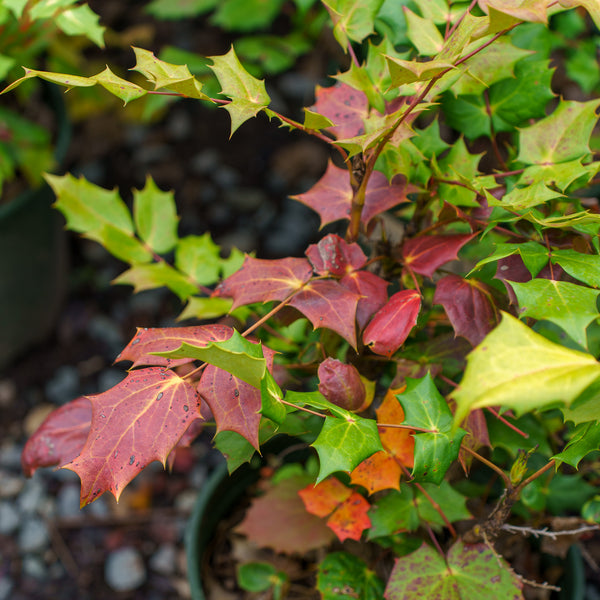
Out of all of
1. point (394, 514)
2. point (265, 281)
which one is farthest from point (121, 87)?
point (394, 514)

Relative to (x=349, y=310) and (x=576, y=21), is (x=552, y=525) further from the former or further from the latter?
(x=576, y=21)

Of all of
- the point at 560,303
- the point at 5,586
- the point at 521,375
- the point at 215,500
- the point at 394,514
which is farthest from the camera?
the point at 5,586

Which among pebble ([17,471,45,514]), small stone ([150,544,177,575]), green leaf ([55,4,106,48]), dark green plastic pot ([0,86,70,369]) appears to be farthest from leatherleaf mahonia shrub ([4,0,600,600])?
pebble ([17,471,45,514])

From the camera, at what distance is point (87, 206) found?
0.87 meters

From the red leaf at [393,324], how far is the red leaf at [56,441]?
36cm

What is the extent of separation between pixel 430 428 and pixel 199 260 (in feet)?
1.47

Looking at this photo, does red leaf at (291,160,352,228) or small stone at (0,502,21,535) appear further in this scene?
small stone at (0,502,21,535)

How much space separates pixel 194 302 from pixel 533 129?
18.3 inches

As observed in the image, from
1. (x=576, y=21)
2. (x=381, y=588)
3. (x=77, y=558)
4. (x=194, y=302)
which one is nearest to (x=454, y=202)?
(x=194, y=302)

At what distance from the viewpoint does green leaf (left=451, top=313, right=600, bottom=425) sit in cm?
35

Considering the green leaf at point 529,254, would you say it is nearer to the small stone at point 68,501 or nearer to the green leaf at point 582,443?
the green leaf at point 582,443

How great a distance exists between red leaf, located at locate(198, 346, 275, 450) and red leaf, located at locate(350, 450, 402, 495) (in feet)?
0.51

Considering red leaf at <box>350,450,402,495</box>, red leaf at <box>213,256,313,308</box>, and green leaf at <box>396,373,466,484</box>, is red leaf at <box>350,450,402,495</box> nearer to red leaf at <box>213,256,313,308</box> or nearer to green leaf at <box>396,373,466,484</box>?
green leaf at <box>396,373,466,484</box>

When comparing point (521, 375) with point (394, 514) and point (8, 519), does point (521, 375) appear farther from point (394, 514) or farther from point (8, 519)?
point (8, 519)
